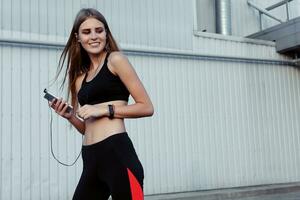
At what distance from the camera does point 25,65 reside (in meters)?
6.80

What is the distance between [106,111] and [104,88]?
10cm

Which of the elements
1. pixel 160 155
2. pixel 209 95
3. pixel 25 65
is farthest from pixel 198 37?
pixel 25 65

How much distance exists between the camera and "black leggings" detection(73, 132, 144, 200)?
175 cm

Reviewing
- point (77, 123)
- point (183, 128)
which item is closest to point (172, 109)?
point (183, 128)

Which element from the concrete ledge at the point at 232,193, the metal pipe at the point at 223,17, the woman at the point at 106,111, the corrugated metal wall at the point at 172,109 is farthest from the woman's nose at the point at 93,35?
the metal pipe at the point at 223,17

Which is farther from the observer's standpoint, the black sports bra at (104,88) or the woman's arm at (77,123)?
the woman's arm at (77,123)

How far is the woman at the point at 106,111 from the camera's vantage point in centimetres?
176

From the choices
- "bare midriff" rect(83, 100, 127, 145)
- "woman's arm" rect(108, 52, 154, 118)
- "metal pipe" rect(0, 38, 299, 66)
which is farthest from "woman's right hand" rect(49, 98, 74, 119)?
"metal pipe" rect(0, 38, 299, 66)

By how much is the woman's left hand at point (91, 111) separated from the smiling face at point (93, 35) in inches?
10.6

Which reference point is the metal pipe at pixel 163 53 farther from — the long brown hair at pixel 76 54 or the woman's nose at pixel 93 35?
the woman's nose at pixel 93 35

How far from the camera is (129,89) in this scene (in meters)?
1.81

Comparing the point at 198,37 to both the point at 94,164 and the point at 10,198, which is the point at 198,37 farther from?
the point at 94,164

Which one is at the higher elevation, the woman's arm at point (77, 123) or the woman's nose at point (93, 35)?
the woman's nose at point (93, 35)

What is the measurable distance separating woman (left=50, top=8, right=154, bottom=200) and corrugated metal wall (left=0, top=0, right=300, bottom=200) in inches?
198
